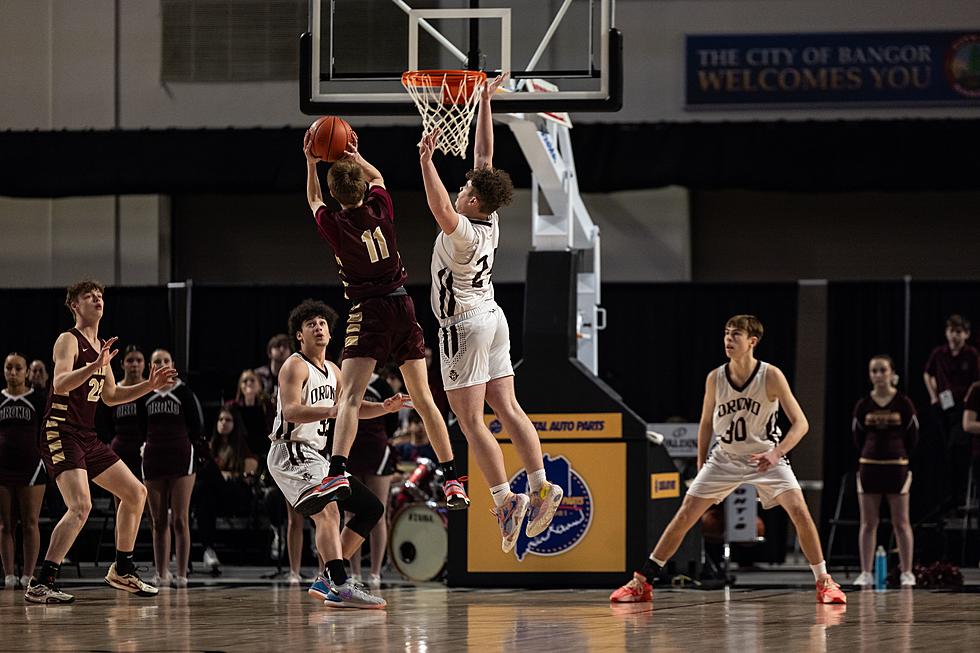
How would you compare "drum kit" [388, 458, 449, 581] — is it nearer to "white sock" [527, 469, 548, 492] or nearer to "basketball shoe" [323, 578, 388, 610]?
"basketball shoe" [323, 578, 388, 610]

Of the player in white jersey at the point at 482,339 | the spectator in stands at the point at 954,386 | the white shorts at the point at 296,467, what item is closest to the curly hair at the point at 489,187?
the player in white jersey at the point at 482,339

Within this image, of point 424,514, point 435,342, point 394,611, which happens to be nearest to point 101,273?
point 435,342

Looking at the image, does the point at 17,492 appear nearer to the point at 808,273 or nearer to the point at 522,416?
the point at 522,416

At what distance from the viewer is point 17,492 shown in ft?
38.7

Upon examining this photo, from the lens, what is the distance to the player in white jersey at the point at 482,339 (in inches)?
302

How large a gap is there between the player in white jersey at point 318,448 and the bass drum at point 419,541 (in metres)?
3.43

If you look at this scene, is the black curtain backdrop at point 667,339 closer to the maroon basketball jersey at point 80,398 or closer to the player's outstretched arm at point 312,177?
the maroon basketball jersey at point 80,398

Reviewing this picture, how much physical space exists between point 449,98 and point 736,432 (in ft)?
9.47

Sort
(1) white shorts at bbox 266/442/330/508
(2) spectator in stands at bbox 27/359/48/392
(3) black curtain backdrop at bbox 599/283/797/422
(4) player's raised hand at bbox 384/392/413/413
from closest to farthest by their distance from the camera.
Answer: (4) player's raised hand at bbox 384/392/413/413, (1) white shorts at bbox 266/442/330/508, (2) spectator in stands at bbox 27/359/48/392, (3) black curtain backdrop at bbox 599/283/797/422

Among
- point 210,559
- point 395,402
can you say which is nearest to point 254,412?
point 210,559

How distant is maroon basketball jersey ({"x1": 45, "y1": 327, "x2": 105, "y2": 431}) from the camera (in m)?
9.24

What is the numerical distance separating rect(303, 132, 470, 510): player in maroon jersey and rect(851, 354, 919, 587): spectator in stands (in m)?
5.21

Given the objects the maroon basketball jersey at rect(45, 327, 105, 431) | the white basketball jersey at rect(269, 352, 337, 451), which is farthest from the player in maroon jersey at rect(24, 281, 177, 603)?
the white basketball jersey at rect(269, 352, 337, 451)

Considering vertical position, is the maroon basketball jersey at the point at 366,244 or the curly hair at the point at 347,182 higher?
the curly hair at the point at 347,182
